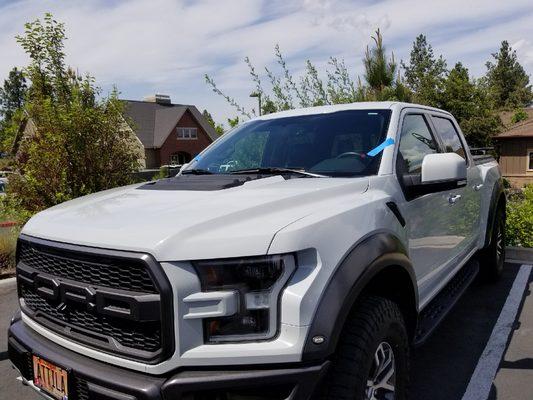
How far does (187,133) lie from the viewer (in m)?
45.2

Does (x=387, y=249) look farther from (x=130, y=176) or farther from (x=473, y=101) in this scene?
(x=473, y=101)

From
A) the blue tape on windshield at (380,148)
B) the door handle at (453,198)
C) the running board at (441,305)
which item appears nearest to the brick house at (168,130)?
the running board at (441,305)

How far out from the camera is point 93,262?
1939 mm

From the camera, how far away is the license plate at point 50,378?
201 centimetres

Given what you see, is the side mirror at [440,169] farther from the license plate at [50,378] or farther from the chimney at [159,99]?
the chimney at [159,99]

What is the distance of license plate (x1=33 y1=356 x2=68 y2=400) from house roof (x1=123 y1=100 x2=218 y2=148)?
39817mm

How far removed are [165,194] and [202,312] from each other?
2.98ft

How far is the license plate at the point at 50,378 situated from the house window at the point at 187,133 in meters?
42.9

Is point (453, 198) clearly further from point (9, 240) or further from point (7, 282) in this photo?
point (9, 240)

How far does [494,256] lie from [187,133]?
4193 cm

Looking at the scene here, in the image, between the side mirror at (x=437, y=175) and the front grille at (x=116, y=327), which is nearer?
the front grille at (x=116, y=327)

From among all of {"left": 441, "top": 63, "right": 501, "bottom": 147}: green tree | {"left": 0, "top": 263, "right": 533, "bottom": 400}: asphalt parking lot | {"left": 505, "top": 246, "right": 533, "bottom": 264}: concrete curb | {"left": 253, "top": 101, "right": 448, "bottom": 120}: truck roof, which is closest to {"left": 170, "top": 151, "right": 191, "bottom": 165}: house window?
{"left": 441, "top": 63, "right": 501, "bottom": 147}: green tree

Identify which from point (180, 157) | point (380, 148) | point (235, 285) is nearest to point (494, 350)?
point (380, 148)

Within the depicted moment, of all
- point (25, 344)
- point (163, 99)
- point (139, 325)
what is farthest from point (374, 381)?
point (163, 99)
